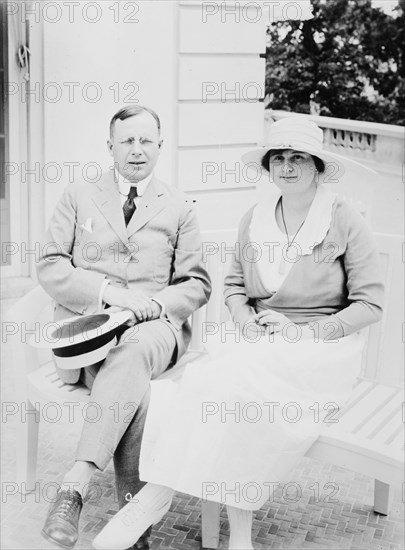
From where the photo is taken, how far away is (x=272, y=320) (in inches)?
120

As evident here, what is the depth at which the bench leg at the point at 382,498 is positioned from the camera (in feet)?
10.6

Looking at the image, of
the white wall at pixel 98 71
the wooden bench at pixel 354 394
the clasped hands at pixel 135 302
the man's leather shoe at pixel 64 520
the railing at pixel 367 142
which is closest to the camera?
the man's leather shoe at pixel 64 520

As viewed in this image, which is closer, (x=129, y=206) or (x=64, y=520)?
(x=64, y=520)

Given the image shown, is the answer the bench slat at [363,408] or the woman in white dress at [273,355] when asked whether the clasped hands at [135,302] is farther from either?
the bench slat at [363,408]

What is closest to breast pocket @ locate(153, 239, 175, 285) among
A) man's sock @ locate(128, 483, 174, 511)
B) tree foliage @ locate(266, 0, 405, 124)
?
man's sock @ locate(128, 483, 174, 511)

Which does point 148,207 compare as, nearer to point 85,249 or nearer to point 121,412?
point 85,249

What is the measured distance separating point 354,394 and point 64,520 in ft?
3.81

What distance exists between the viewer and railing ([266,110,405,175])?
10.7m

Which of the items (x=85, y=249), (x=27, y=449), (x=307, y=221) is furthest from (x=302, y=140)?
(x=27, y=449)

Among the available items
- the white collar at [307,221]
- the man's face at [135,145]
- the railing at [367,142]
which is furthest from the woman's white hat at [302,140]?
the railing at [367,142]

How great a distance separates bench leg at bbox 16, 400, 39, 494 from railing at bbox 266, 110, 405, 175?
24.8 ft

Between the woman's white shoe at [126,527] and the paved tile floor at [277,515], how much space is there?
11.2 inches

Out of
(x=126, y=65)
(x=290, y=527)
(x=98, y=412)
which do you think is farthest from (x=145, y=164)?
(x=126, y=65)

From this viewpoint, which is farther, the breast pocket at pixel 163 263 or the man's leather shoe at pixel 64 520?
the breast pocket at pixel 163 263
